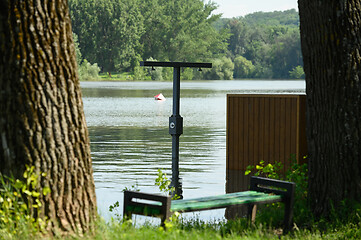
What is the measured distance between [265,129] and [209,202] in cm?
498

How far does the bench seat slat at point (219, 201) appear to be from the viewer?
19.5 ft

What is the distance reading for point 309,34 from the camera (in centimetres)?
705

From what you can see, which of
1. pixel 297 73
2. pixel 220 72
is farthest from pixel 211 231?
pixel 297 73

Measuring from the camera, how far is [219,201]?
6.26 metres

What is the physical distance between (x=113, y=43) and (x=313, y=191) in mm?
116640

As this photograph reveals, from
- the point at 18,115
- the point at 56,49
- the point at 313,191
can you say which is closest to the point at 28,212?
the point at 18,115

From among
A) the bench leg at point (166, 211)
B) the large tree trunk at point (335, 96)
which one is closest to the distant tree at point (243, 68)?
the large tree trunk at point (335, 96)

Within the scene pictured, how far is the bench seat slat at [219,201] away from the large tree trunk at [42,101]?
954mm

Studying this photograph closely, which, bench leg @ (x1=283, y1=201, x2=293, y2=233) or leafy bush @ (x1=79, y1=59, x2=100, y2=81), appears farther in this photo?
leafy bush @ (x1=79, y1=59, x2=100, y2=81)

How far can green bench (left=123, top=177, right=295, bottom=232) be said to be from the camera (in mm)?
5719

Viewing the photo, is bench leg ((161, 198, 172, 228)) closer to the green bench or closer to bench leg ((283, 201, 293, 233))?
the green bench

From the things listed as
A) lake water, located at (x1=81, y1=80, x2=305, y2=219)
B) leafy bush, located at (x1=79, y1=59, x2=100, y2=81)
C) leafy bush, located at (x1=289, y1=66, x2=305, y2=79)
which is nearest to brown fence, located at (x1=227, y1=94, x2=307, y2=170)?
lake water, located at (x1=81, y1=80, x2=305, y2=219)

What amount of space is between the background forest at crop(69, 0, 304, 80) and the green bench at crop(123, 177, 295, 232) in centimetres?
9953

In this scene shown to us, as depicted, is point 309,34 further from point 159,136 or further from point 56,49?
point 159,136
